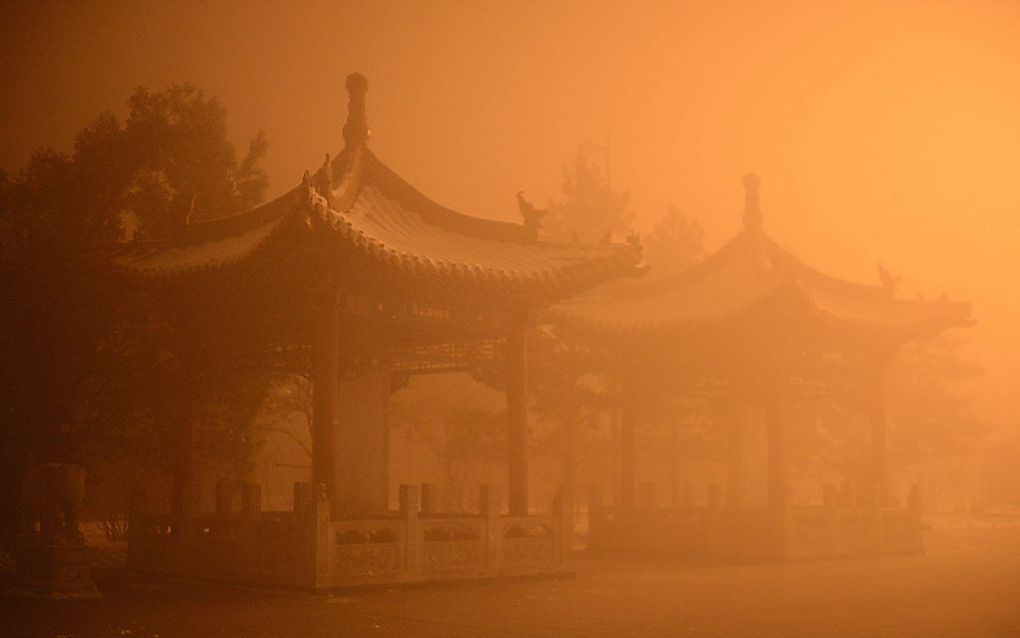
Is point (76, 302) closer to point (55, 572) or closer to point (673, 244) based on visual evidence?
point (55, 572)

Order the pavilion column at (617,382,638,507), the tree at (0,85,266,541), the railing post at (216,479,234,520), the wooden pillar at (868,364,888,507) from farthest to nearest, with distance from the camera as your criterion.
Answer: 1. the pavilion column at (617,382,638,507)
2. the wooden pillar at (868,364,888,507)
3. the tree at (0,85,266,541)
4. the railing post at (216,479,234,520)

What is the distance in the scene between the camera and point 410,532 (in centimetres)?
1520

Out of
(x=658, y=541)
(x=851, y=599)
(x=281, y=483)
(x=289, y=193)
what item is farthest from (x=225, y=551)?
(x=281, y=483)

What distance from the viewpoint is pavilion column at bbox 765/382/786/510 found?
2105cm

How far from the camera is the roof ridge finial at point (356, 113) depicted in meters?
18.0

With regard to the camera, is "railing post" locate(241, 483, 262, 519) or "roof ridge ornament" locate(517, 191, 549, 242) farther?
"roof ridge ornament" locate(517, 191, 549, 242)

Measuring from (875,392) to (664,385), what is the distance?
4.47m

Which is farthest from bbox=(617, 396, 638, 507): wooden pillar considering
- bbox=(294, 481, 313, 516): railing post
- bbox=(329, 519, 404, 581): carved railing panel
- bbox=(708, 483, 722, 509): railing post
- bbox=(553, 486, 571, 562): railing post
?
bbox=(294, 481, 313, 516): railing post

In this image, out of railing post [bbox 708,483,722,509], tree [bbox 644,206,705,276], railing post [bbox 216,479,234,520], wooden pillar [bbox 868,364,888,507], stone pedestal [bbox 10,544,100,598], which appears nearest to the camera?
stone pedestal [bbox 10,544,100,598]

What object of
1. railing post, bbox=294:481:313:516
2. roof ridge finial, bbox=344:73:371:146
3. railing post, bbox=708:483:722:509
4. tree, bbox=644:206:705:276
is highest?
tree, bbox=644:206:705:276

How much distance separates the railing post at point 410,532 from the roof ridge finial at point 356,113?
6.04 meters

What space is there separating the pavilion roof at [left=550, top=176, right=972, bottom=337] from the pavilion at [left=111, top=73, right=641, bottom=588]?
15.0ft

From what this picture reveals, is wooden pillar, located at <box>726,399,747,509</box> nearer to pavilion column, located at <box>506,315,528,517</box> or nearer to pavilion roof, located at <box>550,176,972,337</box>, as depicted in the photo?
pavilion roof, located at <box>550,176,972,337</box>

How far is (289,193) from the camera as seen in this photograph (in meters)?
17.6
